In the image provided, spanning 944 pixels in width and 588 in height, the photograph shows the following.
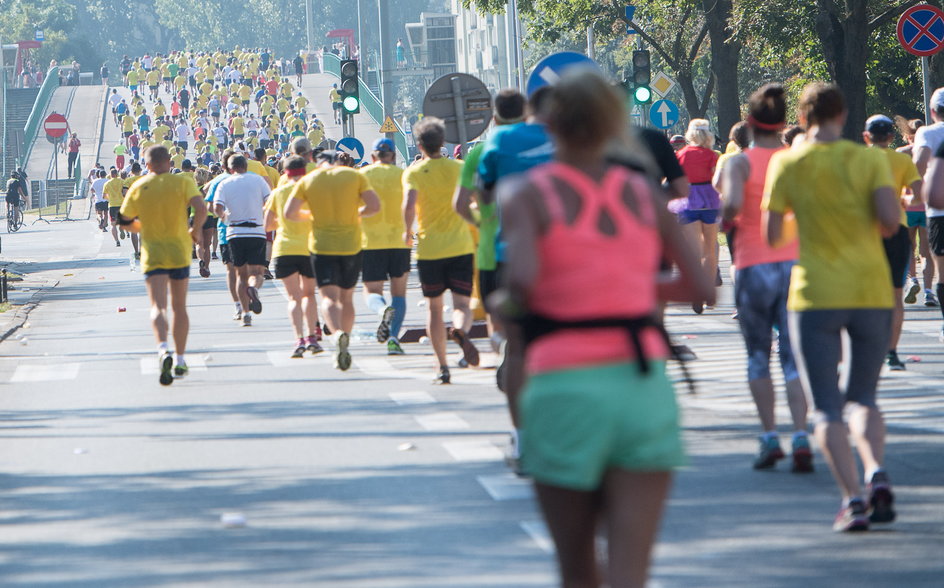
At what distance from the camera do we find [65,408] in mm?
12922

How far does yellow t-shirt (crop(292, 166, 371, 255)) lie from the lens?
14.4 m

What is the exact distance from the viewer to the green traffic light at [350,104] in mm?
30250

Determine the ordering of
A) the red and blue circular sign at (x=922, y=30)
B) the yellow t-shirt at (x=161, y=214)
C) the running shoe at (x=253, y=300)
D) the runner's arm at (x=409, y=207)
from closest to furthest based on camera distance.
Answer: the runner's arm at (x=409, y=207), the yellow t-shirt at (x=161, y=214), the running shoe at (x=253, y=300), the red and blue circular sign at (x=922, y=30)

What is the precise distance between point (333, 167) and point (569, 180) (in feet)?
33.8

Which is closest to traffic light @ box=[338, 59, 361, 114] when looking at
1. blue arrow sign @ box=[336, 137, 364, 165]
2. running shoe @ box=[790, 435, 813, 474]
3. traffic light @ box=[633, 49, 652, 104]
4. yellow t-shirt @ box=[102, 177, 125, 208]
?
blue arrow sign @ box=[336, 137, 364, 165]

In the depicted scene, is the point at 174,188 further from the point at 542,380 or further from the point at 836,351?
the point at 542,380

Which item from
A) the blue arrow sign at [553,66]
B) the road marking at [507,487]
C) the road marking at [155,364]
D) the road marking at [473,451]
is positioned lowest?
the road marking at [507,487]

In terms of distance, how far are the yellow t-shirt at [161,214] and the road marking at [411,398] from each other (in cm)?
247

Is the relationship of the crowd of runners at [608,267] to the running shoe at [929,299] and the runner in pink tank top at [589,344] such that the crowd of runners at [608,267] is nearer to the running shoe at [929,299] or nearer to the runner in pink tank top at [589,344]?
the runner in pink tank top at [589,344]

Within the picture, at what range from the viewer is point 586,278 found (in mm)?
4371

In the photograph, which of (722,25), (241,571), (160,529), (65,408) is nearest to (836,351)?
(241,571)

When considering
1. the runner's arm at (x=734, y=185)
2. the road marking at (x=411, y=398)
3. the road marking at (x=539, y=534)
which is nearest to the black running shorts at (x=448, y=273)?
the road marking at (x=411, y=398)

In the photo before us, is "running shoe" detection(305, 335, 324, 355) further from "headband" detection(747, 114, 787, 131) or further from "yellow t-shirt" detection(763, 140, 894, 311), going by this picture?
"yellow t-shirt" detection(763, 140, 894, 311)

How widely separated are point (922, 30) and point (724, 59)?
15.6 metres
